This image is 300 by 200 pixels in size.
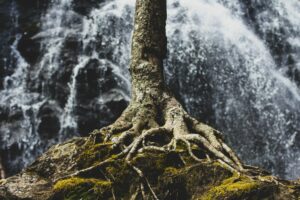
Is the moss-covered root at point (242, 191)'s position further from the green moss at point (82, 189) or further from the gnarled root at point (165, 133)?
the green moss at point (82, 189)

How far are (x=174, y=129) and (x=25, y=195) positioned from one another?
2.02 metres

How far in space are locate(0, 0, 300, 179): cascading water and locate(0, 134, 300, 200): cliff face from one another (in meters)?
9.72

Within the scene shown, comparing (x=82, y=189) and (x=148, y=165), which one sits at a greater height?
(x=148, y=165)

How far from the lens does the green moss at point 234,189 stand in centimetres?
397

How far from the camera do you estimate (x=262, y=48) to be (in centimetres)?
1723

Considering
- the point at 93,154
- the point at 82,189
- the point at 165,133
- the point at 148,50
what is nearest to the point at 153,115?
the point at 165,133

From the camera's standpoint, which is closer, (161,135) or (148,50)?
(161,135)

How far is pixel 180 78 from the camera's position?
1609 centimetres

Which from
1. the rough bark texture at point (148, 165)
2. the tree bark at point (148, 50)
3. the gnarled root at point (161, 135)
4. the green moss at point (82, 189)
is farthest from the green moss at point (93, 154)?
the tree bark at point (148, 50)

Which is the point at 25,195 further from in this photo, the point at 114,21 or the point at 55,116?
the point at 114,21

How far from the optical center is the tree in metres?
5.30

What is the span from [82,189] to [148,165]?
0.71m

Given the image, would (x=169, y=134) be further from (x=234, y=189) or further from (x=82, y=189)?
(x=234, y=189)

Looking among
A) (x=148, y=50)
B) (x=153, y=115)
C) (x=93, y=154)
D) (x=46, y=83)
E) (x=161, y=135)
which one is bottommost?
(x=93, y=154)
